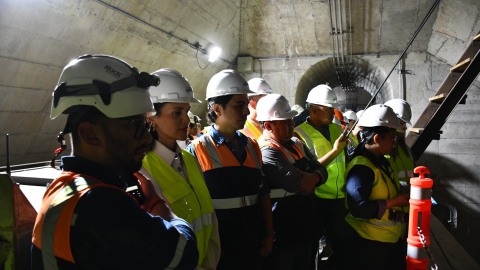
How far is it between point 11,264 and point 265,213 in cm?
169

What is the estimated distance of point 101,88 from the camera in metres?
1.13

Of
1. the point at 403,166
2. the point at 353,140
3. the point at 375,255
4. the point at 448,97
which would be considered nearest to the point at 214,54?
the point at 353,140

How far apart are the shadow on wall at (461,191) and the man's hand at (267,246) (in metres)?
7.31

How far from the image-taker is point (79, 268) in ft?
3.14

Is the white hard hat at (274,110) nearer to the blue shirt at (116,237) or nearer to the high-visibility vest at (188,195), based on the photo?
the high-visibility vest at (188,195)

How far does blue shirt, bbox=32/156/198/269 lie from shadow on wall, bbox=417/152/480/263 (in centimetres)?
884

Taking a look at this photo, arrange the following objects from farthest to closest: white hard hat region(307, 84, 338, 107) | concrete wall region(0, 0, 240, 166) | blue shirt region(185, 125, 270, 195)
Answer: white hard hat region(307, 84, 338, 107) < concrete wall region(0, 0, 240, 166) < blue shirt region(185, 125, 270, 195)

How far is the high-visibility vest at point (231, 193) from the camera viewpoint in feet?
7.16

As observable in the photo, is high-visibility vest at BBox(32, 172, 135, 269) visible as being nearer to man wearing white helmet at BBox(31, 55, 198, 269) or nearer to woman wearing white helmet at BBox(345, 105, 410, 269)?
man wearing white helmet at BBox(31, 55, 198, 269)

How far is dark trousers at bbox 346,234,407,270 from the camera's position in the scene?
2.55 m

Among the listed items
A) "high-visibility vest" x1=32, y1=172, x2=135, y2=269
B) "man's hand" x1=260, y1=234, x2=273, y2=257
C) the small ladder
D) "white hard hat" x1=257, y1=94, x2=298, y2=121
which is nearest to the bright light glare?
the small ladder

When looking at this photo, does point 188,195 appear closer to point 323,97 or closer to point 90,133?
point 90,133

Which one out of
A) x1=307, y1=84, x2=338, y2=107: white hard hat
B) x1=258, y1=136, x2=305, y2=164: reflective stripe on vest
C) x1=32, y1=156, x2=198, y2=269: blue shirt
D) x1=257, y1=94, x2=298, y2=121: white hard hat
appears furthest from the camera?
x1=307, y1=84, x2=338, y2=107: white hard hat

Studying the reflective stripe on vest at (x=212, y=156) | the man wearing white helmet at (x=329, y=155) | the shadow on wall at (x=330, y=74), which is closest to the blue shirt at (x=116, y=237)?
the reflective stripe on vest at (x=212, y=156)
